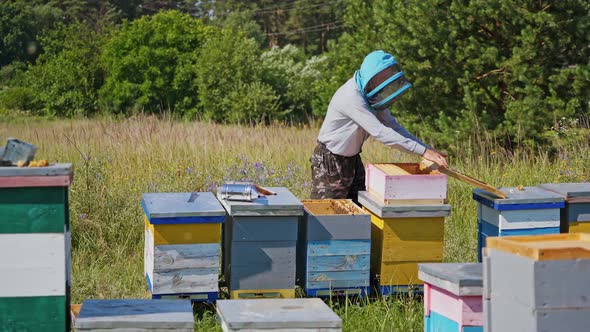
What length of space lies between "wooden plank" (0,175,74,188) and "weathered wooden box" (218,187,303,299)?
1.08m

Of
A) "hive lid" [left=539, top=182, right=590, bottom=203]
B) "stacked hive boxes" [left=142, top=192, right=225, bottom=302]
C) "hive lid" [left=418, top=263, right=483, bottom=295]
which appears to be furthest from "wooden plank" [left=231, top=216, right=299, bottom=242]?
"hive lid" [left=539, top=182, right=590, bottom=203]

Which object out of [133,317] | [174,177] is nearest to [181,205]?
[133,317]

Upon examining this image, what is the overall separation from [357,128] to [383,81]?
390 millimetres

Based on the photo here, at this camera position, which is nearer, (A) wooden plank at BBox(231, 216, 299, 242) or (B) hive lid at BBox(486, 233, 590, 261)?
(B) hive lid at BBox(486, 233, 590, 261)

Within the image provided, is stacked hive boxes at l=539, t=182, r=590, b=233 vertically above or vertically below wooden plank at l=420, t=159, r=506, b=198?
below

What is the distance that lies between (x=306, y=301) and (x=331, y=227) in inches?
32.5

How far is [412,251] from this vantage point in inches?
168

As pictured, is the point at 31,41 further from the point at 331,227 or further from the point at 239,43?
the point at 331,227

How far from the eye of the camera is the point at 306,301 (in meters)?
3.39

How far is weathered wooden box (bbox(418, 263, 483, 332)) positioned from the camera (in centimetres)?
323

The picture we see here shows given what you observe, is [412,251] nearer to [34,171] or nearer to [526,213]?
[526,213]

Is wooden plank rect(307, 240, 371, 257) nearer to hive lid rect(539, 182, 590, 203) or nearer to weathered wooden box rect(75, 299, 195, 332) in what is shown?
weathered wooden box rect(75, 299, 195, 332)

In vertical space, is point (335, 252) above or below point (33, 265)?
below

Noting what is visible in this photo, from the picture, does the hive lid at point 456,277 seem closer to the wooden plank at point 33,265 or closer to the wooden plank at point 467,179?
the wooden plank at point 467,179
